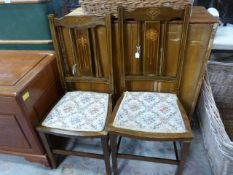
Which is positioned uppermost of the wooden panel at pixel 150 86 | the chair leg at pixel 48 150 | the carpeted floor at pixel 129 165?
the wooden panel at pixel 150 86

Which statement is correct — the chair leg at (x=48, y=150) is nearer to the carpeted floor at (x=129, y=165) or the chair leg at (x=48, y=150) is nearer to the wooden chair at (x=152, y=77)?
the carpeted floor at (x=129, y=165)

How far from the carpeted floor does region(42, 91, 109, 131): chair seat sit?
17.6 inches

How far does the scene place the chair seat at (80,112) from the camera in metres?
1.16

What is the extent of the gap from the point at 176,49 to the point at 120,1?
1.47 feet

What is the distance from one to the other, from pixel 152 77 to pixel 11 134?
1.01 metres

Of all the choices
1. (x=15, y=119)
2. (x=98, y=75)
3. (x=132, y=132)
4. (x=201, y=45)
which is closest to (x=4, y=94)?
(x=15, y=119)

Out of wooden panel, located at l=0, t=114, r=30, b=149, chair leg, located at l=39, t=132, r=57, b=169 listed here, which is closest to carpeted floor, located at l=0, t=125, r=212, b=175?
chair leg, located at l=39, t=132, r=57, b=169

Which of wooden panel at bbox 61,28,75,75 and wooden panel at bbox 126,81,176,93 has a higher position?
wooden panel at bbox 61,28,75,75

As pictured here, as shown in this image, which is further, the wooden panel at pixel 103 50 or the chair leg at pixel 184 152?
the wooden panel at pixel 103 50

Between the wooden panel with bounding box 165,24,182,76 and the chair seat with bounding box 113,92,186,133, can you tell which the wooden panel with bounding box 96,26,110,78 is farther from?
the wooden panel with bounding box 165,24,182,76

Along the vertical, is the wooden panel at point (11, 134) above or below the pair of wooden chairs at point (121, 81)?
below

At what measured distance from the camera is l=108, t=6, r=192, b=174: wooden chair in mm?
1078

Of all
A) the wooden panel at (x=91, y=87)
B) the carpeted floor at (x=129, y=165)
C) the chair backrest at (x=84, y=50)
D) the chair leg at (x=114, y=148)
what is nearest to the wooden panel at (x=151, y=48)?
the chair backrest at (x=84, y=50)

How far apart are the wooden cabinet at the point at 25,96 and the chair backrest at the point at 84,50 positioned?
0.11 meters
